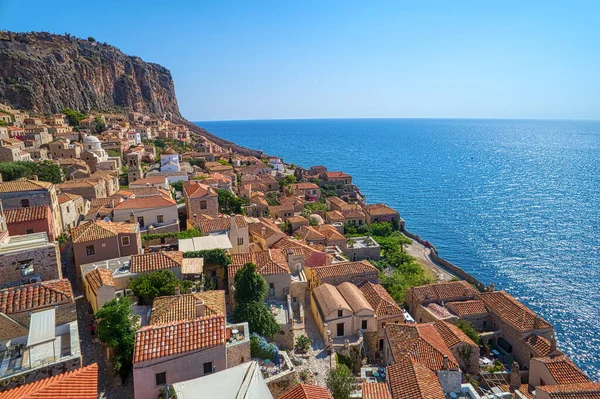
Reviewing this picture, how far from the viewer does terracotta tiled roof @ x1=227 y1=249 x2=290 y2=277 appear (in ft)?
68.6

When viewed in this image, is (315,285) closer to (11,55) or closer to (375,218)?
(375,218)

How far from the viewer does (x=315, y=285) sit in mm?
24203

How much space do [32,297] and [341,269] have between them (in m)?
17.3

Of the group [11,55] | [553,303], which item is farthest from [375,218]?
[11,55]

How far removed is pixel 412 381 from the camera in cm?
1546

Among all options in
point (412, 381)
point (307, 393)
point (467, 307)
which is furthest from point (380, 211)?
point (307, 393)

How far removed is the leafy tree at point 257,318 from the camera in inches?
651

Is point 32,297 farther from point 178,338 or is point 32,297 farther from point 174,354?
point 174,354

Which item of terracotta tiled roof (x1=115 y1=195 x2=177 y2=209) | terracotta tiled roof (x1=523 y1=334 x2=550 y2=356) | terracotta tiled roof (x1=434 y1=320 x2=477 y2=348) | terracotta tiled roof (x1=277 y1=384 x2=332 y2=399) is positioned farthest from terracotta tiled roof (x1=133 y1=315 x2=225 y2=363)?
terracotta tiled roof (x1=523 y1=334 x2=550 y2=356)

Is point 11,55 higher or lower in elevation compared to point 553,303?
higher

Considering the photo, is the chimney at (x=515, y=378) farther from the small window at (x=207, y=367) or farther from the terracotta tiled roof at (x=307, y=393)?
the small window at (x=207, y=367)

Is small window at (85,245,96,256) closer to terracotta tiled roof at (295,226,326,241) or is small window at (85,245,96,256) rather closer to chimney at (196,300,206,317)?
chimney at (196,300,206,317)

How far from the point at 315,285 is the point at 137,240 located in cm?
1133

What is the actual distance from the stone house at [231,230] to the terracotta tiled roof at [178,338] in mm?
13746
